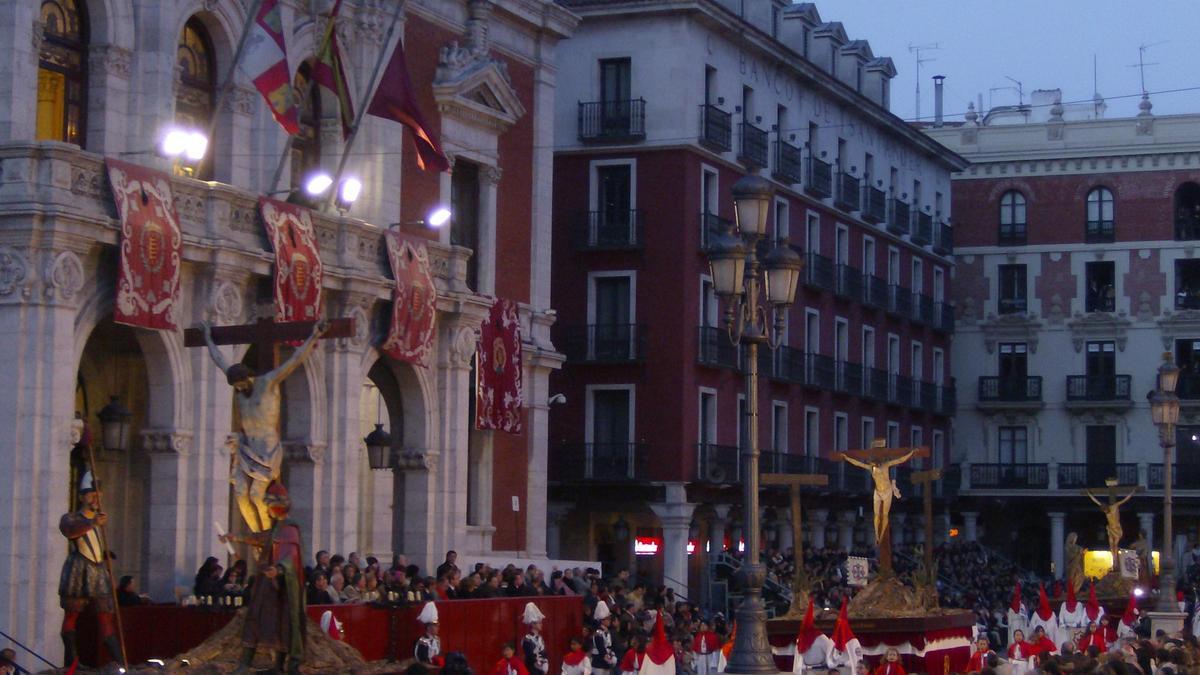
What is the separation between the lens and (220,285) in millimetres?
28344

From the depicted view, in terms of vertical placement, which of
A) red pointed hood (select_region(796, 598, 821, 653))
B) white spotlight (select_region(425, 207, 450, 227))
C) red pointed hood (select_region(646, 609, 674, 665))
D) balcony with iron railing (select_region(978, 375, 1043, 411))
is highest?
white spotlight (select_region(425, 207, 450, 227))

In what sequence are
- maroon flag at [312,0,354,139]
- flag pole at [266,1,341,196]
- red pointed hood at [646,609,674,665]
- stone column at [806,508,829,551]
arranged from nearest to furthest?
red pointed hood at [646,609,674,665] → flag pole at [266,1,341,196] → maroon flag at [312,0,354,139] → stone column at [806,508,829,551]

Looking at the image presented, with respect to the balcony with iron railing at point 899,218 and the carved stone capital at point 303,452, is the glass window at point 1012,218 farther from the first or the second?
the carved stone capital at point 303,452

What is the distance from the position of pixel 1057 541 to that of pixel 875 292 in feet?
43.8

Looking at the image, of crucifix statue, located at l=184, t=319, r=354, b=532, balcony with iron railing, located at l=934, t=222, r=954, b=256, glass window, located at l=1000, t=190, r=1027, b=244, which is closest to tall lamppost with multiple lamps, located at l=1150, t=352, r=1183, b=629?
crucifix statue, located at l=184, t=319, r=354, b=532

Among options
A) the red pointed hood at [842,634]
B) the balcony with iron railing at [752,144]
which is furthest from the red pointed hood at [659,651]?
the balcony with iron railing at [752,144]

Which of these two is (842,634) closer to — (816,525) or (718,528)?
(718,528)

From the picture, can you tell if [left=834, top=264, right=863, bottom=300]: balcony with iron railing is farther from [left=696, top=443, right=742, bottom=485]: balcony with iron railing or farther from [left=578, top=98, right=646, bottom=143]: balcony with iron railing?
[left=578, top=98, right=646, bottom=143]: balcony with iron railing

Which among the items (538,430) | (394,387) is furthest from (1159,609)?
(394,387)

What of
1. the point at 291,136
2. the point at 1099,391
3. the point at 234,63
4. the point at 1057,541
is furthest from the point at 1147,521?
the point at 234,63

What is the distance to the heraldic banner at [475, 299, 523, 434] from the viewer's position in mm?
37719

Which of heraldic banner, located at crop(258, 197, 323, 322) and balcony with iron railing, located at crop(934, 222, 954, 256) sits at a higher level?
balcony with iron railing, located at crop(934, 222, 954, 256)

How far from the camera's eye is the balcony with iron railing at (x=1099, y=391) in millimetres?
71188

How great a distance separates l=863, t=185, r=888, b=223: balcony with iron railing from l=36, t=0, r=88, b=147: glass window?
36.3m
